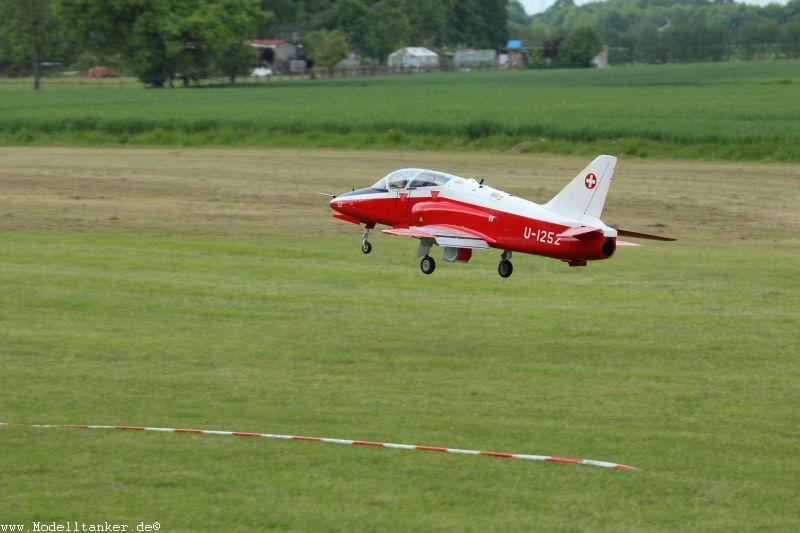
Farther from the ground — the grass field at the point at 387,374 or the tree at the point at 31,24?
the tree at the point at 31,24

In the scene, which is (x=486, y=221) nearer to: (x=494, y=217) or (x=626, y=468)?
(x=494, y=217)

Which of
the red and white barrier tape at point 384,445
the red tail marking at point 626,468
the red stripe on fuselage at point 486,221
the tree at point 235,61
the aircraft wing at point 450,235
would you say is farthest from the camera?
the tree at point 235,61

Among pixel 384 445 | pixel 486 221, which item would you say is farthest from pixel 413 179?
pixel 384 445

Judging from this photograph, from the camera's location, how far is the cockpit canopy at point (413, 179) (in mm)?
23094

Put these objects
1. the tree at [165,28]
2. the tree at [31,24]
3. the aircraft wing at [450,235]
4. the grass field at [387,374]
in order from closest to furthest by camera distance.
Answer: the grass field at [387,374] → the aircraft wing at [450,235] → the tree at [165,28] → the tree at [31,24]

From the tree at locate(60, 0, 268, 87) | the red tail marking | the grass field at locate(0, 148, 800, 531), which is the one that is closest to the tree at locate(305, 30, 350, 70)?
the tree at locate(60, 0, 268, 87)

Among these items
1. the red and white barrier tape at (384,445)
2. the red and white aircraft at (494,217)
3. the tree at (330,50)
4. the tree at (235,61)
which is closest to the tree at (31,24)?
the tree at (235,61)

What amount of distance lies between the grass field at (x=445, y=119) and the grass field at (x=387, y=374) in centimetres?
2140

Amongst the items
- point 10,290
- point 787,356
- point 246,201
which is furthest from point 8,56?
point 787,356

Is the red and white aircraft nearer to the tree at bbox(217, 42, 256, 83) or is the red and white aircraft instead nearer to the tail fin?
the tail fin

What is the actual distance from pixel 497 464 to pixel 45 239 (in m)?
27.4

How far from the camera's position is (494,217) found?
22.0m

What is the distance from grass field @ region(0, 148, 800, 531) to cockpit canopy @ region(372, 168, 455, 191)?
3782 millimetres

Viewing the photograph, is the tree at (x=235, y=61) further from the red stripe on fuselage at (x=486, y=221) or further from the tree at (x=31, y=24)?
the red stripe on fuselage at (x=486, y=221)
